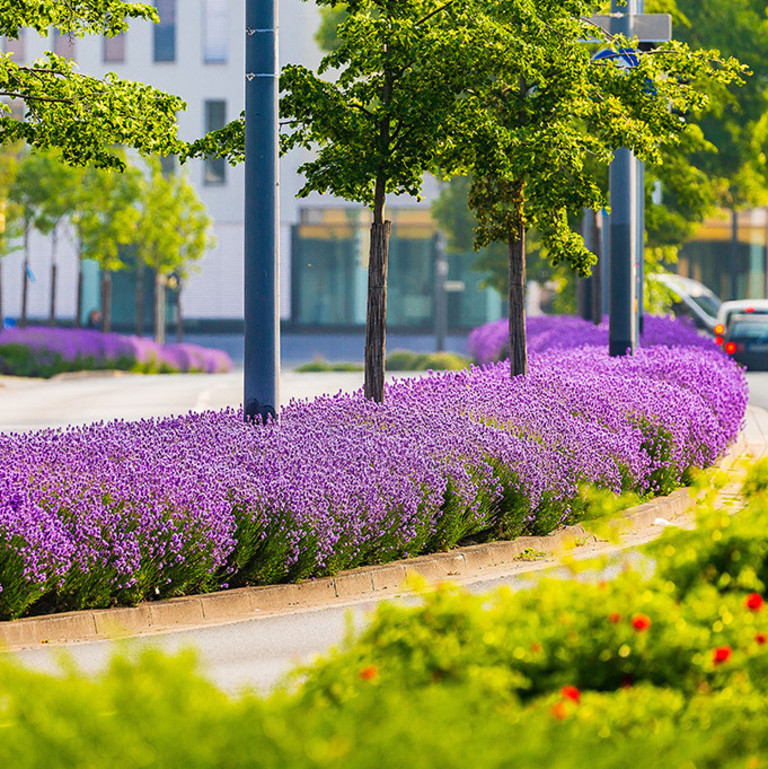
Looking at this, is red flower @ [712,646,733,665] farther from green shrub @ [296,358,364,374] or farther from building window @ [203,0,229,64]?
building window @ [203,0,229,64]

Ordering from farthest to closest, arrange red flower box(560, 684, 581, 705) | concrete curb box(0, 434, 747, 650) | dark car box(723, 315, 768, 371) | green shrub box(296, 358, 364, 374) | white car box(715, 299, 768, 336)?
green shrub box(296, 358, 364, 374)
white car box(715, 299, 768, 336)
dark car box(723, 315, 768, 371)
concrete curb box(0, 434, 747, 650)
red flower box(560, 684, 581, 705)

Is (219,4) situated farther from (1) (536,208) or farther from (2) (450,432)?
(2) (450,432)

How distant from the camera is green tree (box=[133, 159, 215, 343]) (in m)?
55.8

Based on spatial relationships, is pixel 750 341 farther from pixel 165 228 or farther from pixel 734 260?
pixel 734 260

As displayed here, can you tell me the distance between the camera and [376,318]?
1503 cm

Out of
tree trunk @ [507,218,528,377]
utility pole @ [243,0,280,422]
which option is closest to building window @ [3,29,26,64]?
tree trunk @ [507,218,528,377]

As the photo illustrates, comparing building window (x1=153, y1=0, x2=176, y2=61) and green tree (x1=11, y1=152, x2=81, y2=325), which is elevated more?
building window (x1=153, y1=0, x2=176, y2=61)

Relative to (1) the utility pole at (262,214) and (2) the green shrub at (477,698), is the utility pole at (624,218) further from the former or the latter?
(2) the green shrub at (477,698)

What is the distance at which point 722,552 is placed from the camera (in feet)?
19.0

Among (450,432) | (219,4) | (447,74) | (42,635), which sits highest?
(219,4)

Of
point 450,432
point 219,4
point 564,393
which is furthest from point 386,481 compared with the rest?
point 219,4

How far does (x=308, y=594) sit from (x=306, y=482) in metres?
0.72

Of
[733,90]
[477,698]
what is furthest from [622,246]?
[733,90]

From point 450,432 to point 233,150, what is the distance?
395 centimetres
